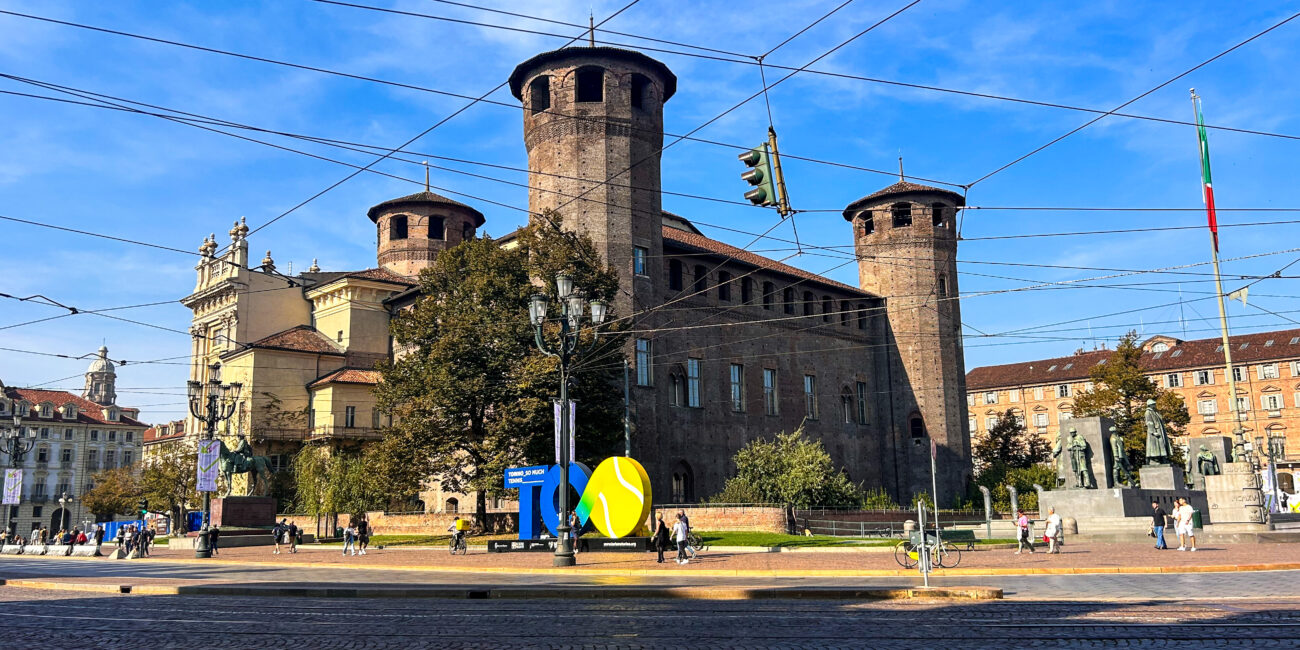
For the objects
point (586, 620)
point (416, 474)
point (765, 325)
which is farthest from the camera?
point (765, 325)

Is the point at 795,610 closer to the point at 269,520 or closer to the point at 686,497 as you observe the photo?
the point at 686,497

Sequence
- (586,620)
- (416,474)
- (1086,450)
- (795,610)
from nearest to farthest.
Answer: (586,620), (795,610), (1086,450), (416,474)

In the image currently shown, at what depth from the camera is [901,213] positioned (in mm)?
52062

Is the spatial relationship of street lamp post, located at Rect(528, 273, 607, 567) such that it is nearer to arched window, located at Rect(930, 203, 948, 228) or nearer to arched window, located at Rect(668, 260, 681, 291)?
arched window, located at Rect(668, 260, 681, 291)

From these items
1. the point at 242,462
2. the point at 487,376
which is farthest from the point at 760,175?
the point at 242,462

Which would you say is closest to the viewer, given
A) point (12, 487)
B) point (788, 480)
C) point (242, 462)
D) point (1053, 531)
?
point (1053, 531)

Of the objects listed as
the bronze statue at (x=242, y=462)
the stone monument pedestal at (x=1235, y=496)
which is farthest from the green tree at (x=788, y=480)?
the bronze statue at (x=242, y=462)

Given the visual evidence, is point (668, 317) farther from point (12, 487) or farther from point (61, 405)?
point (61, 405)

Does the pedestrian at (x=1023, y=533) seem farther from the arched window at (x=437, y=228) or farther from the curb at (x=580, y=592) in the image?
the arched window at (x=437, y=228)

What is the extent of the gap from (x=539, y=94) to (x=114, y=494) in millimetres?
47305

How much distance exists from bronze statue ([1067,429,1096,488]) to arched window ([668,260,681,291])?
17.4 m

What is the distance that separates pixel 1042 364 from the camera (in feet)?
285

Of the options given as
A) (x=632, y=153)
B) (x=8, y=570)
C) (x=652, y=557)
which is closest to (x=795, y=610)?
(x=652, y=557)

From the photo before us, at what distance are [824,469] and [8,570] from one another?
25278 millimetres
